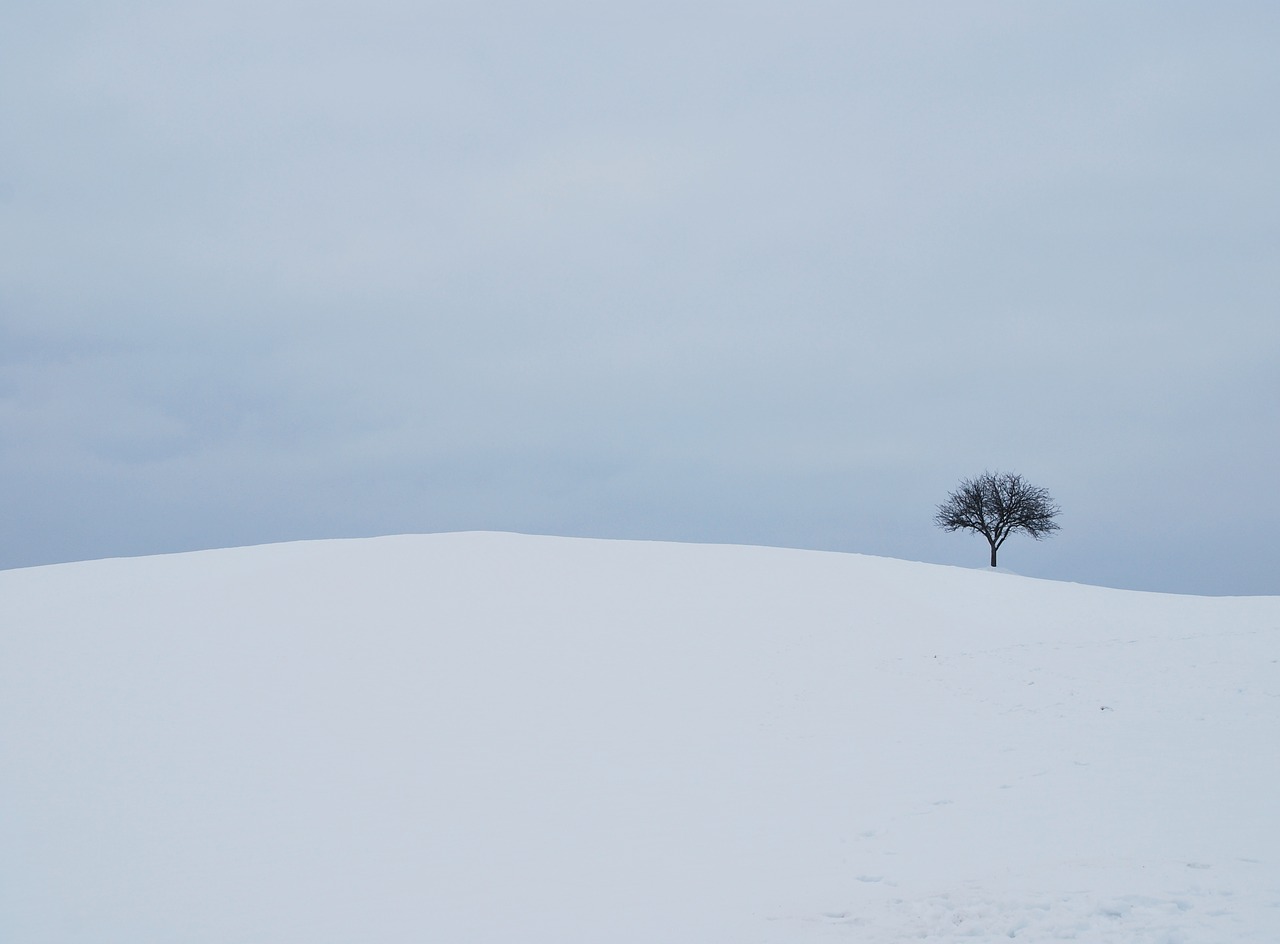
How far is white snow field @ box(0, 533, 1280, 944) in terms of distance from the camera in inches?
352

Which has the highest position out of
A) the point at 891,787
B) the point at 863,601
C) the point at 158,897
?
the point at 863,601

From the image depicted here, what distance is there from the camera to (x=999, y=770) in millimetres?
12250

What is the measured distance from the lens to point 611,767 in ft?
43.5

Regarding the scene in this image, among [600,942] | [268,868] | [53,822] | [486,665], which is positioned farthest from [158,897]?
[486,665]

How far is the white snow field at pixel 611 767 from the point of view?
29.3 ft

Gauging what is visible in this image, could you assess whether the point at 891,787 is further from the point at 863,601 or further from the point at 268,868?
the point at 863,601

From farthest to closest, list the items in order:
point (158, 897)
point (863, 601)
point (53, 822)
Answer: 1. point (863, 601)
2. point (53, 822)
3. point (158, 897)

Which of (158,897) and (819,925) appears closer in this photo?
(819,925)

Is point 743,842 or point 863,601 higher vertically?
point 863,601

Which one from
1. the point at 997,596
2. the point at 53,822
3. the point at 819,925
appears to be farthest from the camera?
the point at 997,596

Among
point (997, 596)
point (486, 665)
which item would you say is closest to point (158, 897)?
point (486, 665)

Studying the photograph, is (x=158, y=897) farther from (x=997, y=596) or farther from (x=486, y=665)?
(x=997, y=596)

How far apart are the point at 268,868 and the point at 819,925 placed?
19.3ft

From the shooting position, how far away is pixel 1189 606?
2528 centimetres
